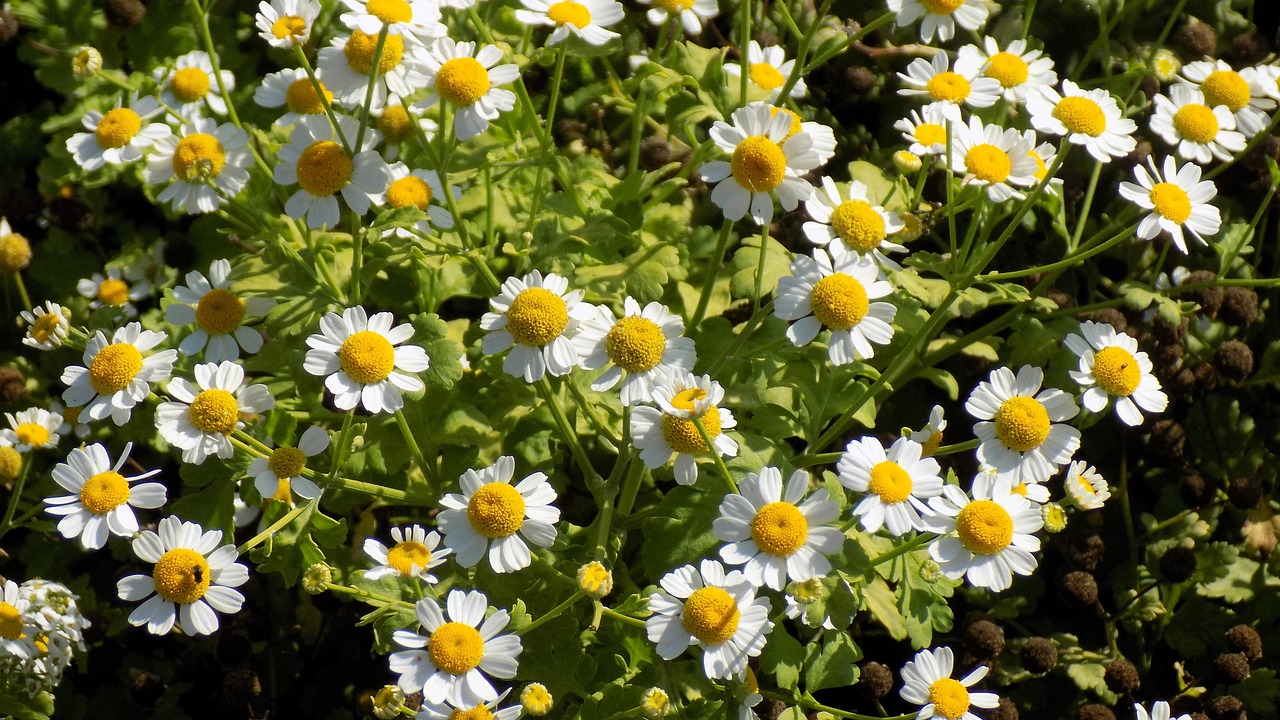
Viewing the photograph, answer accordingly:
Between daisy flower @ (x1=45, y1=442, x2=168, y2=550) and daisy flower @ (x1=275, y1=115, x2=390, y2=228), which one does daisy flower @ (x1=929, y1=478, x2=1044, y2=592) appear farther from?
daisy flower @ (x1=45, y1=442, x2=168, y2=550)

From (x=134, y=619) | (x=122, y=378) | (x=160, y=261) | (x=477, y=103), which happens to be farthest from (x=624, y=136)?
(x=134, y=619)

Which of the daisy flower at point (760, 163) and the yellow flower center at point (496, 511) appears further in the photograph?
the daisy flower at point (760, 163)

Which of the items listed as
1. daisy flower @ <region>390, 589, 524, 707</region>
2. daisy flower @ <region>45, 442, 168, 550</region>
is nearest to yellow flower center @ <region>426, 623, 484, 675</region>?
daisy flower @ <region>390, 589, 524, 707</region>

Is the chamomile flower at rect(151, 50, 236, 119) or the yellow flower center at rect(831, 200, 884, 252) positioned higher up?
the yellow flower center at rect(831, 200, 884, 252)

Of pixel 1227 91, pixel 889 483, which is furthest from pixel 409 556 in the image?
pixel 1227 91

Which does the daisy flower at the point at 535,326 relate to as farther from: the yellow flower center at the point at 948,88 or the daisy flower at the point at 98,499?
the yellow flower center at the point at 948,88

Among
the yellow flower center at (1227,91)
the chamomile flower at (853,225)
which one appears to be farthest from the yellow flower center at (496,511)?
the yellow flower center at (1227,91)

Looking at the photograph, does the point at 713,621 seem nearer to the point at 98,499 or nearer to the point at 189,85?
the point at 98,499
